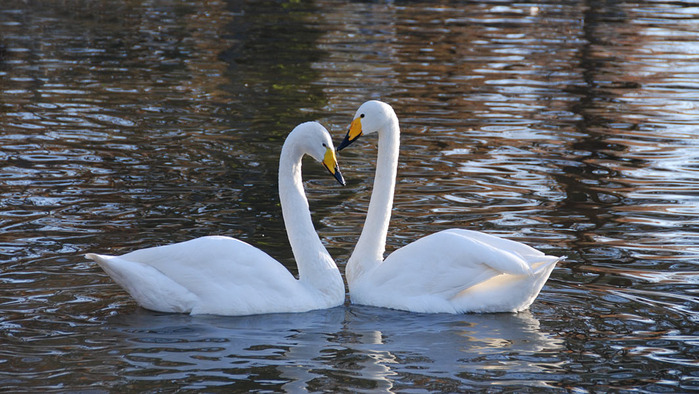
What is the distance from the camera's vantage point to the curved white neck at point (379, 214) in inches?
320

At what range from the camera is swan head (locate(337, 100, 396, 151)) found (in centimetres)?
812

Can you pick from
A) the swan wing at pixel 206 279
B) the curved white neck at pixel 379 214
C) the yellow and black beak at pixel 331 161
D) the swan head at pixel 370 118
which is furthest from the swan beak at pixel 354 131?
the swan wing at pixel 206 279

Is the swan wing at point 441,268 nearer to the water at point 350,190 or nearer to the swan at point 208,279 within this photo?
the water at point 350,190

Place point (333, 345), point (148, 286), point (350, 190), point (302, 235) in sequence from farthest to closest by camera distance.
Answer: point (350, 190)
point (302, 235)
point (148, 286)
point (333, 345)

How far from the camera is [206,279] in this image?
7.36 metres

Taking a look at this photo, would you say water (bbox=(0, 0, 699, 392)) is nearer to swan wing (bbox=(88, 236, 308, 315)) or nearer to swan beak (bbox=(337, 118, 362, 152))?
swan wing (bbox=(88, 236, 308, 315))

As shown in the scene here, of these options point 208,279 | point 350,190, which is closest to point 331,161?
point 208,279

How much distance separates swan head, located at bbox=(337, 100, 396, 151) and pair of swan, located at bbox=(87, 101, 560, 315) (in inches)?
21.5

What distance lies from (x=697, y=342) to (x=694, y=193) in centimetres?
446

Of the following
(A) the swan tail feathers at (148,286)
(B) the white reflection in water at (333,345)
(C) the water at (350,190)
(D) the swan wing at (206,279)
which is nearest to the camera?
(B) the white reflection in water at (333,345)

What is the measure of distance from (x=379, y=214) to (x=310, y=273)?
830 millimetres

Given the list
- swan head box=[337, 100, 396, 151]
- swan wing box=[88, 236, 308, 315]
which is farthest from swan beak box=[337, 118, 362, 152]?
swan wing box=[88, 236, 308, 315]

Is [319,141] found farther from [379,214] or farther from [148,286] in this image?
[148,286]

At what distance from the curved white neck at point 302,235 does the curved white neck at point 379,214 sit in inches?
14.1
